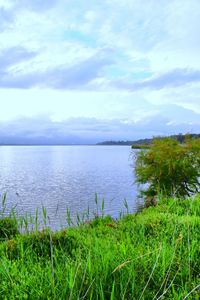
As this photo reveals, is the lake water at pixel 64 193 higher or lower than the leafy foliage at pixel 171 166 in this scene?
lower

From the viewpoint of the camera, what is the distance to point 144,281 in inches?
173

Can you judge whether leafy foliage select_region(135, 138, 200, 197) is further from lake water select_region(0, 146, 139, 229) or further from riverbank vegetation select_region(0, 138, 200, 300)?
riverbank vegetation select_region(0, 138, 200, 300)

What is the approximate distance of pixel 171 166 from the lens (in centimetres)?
3447

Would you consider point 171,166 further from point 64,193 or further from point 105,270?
point 105,270

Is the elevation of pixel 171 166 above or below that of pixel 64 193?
above

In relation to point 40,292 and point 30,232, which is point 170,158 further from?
point 40,292

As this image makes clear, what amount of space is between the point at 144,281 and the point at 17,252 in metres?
2.81

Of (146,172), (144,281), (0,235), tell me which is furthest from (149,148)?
(144,281)

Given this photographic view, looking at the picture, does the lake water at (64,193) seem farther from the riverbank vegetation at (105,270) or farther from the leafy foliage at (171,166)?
the leafy foliage at (171,166)

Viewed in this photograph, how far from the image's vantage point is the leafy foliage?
34.7 metres

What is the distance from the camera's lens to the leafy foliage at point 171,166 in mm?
34688

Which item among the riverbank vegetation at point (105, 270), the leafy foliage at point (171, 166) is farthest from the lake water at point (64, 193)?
the leafy foliage at point (171, 166)

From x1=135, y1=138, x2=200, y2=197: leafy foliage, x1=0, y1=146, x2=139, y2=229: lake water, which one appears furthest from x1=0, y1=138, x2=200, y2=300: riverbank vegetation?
x1=135, y1=138, x2=200, y2=197: leafy foliage

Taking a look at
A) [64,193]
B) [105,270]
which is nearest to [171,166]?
[64,193]
